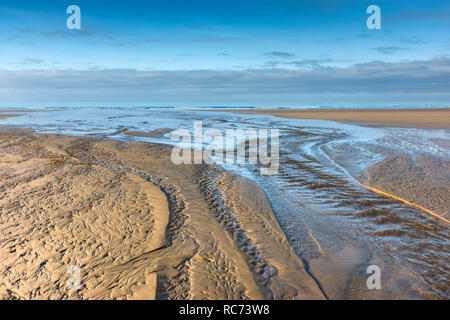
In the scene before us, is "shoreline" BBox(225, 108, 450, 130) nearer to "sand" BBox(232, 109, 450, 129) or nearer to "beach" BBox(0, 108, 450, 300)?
"sand" BBox(232, 109, 450, 129)

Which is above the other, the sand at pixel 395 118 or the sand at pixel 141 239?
the sand at pixel 395 118

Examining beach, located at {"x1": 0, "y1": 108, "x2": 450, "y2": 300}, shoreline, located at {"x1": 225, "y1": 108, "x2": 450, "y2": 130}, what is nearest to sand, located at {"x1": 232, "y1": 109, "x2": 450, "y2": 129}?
shoreline, located at {"x1": 225, "y1": 108, "x2": 450, "y2": 130}

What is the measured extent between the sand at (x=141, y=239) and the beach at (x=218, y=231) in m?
0.02

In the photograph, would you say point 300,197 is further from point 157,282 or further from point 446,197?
point 157,282

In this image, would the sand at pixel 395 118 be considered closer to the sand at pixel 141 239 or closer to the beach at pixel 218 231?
the beach at pixel 218 231

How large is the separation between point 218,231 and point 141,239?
4.26 feet

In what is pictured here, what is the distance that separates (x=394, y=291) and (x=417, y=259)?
3.22ft

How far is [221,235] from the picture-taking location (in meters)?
4.07

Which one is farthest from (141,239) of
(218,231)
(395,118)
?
(395,118)

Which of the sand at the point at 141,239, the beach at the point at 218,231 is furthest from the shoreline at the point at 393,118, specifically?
the sand at the point at 141,239

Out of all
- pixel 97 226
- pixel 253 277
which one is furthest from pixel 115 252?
pixel 253 277

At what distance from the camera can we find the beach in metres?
2.94

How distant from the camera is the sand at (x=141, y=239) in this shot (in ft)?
9.40

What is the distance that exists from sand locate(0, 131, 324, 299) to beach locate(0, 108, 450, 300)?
0.07 ft
